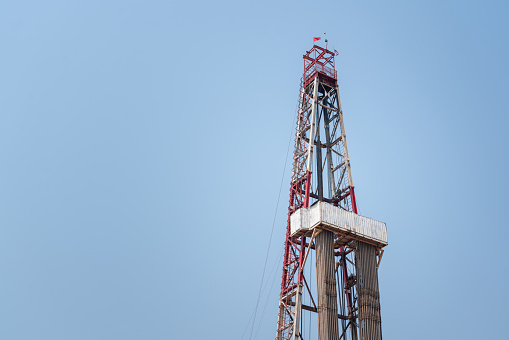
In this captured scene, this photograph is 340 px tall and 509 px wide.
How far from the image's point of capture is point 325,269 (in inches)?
2148

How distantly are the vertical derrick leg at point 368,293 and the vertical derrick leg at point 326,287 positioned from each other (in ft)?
9.53

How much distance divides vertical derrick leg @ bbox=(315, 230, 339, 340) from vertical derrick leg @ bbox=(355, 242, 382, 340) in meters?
2.90

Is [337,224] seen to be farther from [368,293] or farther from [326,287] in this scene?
[368,293]

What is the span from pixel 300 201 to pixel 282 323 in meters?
12.5

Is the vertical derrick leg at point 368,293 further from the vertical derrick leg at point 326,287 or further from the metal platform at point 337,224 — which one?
the vertical derrick leg at point 326,287

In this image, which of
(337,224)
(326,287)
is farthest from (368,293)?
(337,224)

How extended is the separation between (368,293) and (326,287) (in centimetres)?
463

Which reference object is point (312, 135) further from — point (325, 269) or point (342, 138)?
point (325, 269)

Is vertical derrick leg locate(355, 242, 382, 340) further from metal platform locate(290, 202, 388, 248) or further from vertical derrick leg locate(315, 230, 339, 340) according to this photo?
Result: vertical derrick leg locate(315, 230, 339, 340)

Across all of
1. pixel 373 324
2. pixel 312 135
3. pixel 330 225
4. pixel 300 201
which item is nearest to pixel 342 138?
pixel 312 135

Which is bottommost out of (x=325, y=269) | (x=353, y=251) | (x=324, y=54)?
(x=325, y=269)

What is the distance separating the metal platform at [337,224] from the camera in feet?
186

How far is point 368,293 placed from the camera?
55844mm

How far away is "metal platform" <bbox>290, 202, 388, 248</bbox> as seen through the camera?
186 ft
